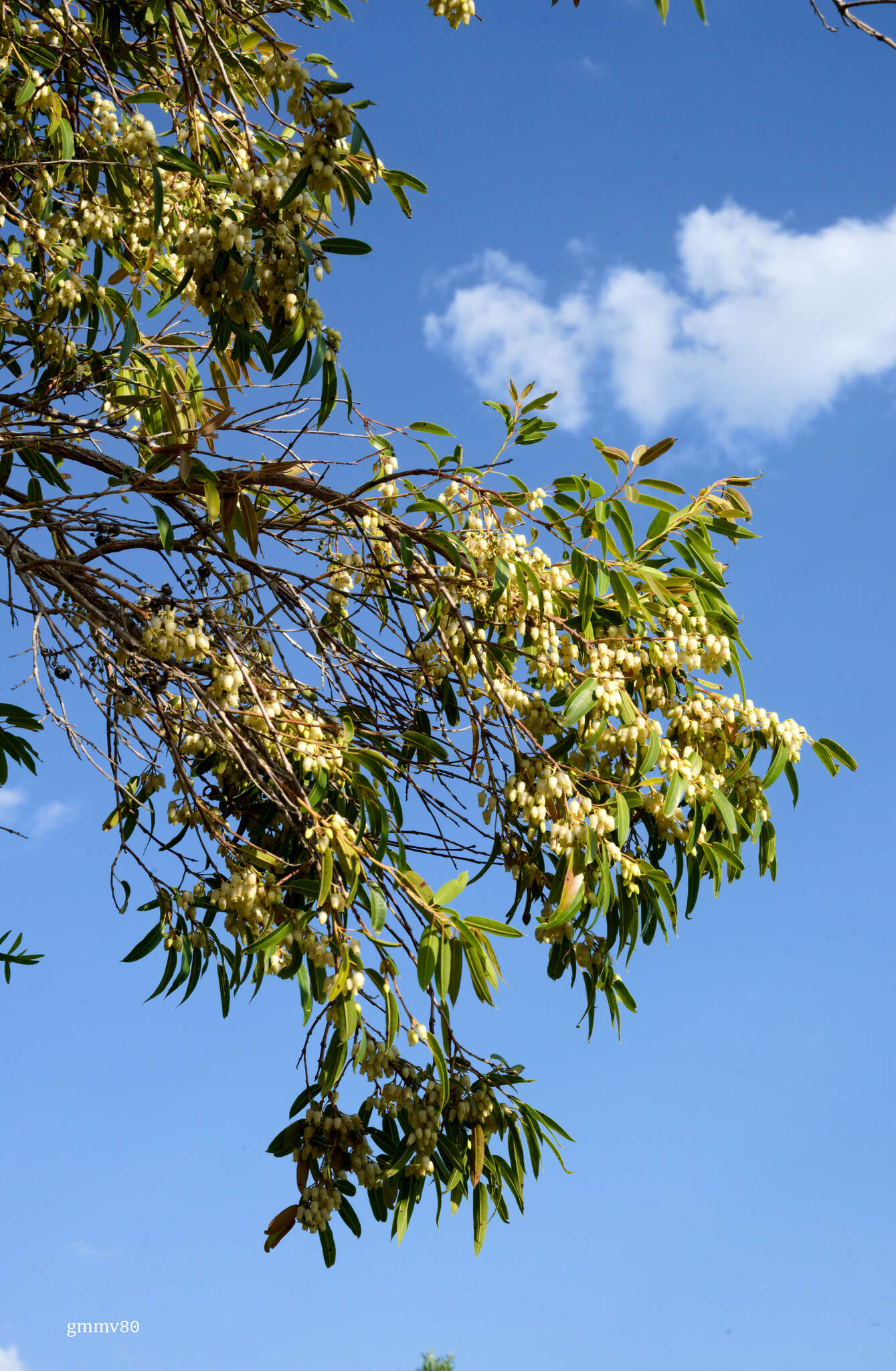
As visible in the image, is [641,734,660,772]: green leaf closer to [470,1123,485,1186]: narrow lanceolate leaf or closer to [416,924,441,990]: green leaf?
[416,924,441,990]: green leaf

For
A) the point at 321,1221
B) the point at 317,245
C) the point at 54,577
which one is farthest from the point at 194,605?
the point at 321,1221

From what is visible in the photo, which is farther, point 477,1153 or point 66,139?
point 66,139

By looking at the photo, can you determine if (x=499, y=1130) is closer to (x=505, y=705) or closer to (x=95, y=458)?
(x=505, y=705)

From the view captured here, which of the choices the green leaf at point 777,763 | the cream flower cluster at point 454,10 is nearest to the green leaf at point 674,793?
the green leaf at point 777,763

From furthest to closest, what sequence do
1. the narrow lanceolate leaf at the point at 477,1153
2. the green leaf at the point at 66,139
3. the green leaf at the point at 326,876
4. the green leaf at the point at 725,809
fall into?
the green leaf at the point at 66,139, the narrow lanceolate leaf at the point at 477,1153, the green leaf at the point at 725,809, the green leaf at the point at 326,876

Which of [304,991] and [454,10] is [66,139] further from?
[304,991]

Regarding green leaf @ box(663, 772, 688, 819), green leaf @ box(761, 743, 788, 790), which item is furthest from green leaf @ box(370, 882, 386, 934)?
green leaf @ box(761, 743, 788, 790)

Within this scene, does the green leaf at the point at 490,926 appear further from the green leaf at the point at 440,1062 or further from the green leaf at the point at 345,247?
the green leaf at the point at 345,247

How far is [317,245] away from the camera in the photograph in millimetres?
2941

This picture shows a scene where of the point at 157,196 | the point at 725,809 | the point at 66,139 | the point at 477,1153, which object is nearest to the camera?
the point at 157,196

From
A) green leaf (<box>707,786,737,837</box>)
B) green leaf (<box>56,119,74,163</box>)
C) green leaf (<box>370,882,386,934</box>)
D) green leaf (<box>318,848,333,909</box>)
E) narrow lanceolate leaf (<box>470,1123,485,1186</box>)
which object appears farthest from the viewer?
green leaf (<box>56,119,74,163</box>)

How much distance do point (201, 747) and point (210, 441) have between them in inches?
37.7

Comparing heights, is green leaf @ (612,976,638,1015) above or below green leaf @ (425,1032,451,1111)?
above

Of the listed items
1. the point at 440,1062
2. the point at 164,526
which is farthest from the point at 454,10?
the point at 440,1062
